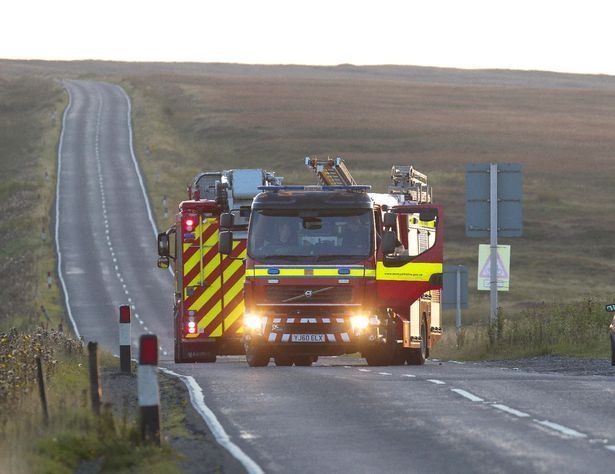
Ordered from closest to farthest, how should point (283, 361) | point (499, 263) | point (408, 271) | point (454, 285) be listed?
point (408, 271) < point (283, 361) < point (499, 263) < point (454, 285)

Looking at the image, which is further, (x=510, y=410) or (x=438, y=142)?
(x=438, y=142)

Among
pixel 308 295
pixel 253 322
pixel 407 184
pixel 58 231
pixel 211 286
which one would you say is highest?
pixel 58 231

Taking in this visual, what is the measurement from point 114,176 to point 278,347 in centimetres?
7469

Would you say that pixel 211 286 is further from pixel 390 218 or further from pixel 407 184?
pixel 390 218

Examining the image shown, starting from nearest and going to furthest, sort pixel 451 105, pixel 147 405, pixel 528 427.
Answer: pixel 147 405, pixel 528 427, pixel 451 105

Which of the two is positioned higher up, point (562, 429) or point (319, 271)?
point (319, 271)

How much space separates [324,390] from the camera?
20.9 metres

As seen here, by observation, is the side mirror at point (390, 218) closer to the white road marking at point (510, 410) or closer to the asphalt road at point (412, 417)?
the asphalt road at point (412, 417)

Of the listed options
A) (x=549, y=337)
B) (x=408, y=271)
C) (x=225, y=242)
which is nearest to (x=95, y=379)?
(x=225, y=242)

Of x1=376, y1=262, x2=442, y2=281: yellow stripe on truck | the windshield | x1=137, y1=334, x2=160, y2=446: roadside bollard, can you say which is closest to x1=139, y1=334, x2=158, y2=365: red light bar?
x1=137, y1=334, x2=160, y2=446: roadside bollard

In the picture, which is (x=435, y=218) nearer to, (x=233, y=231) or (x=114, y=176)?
(x=233, y=231)

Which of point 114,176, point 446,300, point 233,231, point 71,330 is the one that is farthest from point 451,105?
point 233,231

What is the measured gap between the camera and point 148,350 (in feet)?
45.6

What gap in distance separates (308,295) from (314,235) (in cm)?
100
